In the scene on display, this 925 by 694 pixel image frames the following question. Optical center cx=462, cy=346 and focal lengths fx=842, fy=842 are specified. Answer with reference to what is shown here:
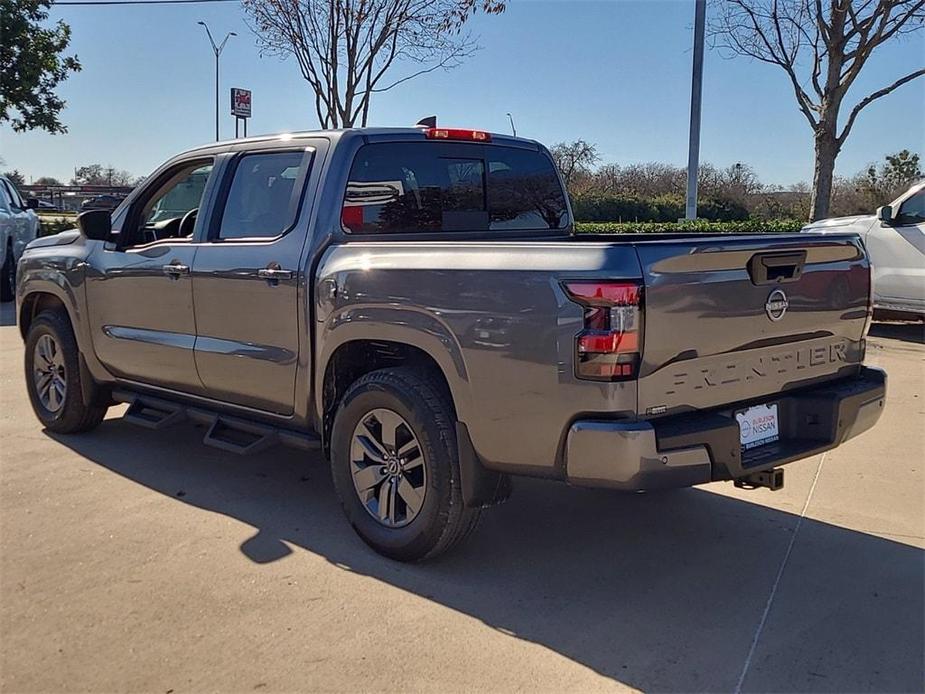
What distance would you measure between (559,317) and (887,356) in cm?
740

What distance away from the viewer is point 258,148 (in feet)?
15.0

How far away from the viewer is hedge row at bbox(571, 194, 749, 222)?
1241 inches

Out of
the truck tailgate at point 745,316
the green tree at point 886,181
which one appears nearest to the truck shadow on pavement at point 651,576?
the truck tailgate at point 745,316

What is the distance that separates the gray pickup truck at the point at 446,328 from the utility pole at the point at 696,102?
1136cm

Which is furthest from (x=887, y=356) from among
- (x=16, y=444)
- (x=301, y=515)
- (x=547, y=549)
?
(x=16, y=444)

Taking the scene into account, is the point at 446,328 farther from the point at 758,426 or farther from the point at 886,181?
the point at 886,181

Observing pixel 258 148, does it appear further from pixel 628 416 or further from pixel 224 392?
pixel 628 416

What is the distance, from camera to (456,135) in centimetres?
456

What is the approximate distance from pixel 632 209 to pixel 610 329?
98.6ft

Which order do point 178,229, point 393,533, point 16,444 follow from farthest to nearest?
point 16,444 < point 178,229 < point 393,533

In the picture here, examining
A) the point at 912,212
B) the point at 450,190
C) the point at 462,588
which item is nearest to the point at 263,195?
the point at 450,190

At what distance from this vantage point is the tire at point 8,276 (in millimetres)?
13117

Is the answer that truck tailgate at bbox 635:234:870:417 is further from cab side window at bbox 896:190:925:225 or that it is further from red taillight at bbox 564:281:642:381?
cab side window at bbox 896:190:925:225

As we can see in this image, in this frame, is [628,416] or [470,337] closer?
[628,416]
